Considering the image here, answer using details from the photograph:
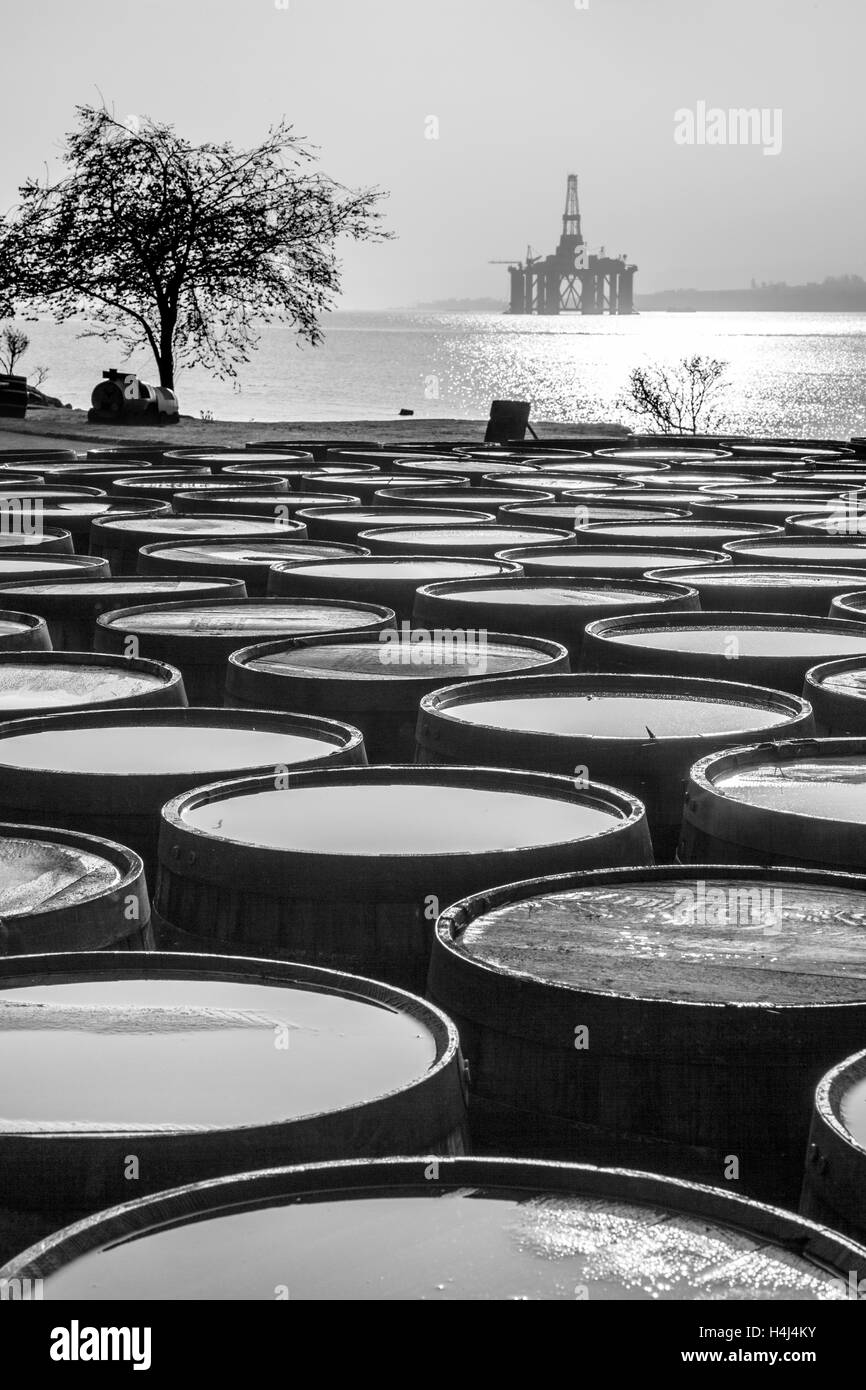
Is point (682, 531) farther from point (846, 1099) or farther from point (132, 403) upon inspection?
point (132, 403)

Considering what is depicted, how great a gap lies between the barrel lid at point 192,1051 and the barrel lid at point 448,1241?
0.83 ft

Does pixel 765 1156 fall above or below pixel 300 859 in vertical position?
below

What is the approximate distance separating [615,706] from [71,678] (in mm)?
1912

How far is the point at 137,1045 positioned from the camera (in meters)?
2.74

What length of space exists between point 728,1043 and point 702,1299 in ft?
2.91

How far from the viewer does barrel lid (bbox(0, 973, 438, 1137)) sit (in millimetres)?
2528

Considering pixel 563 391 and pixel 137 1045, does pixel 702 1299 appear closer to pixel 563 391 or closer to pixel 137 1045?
pixel 137 1045

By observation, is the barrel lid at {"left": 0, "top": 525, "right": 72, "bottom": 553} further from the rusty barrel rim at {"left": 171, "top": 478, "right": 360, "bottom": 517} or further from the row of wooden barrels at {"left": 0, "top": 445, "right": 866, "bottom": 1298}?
the row of wooden barrels at {"left": 0, "top": 445, "right": 866, "bottom": 1298}

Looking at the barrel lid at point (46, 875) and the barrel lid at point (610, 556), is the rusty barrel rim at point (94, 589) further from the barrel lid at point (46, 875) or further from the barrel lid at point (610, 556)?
the barrel lid at point (46, 875)

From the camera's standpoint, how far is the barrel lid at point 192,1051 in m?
2.53

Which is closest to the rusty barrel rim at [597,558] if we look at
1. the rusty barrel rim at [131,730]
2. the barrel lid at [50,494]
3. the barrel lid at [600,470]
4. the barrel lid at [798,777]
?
the rusty barrel rim at [131,730]

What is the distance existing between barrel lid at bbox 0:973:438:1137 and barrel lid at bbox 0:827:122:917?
0.39 m

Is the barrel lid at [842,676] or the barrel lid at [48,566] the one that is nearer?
the barrel lid at [842,676]
